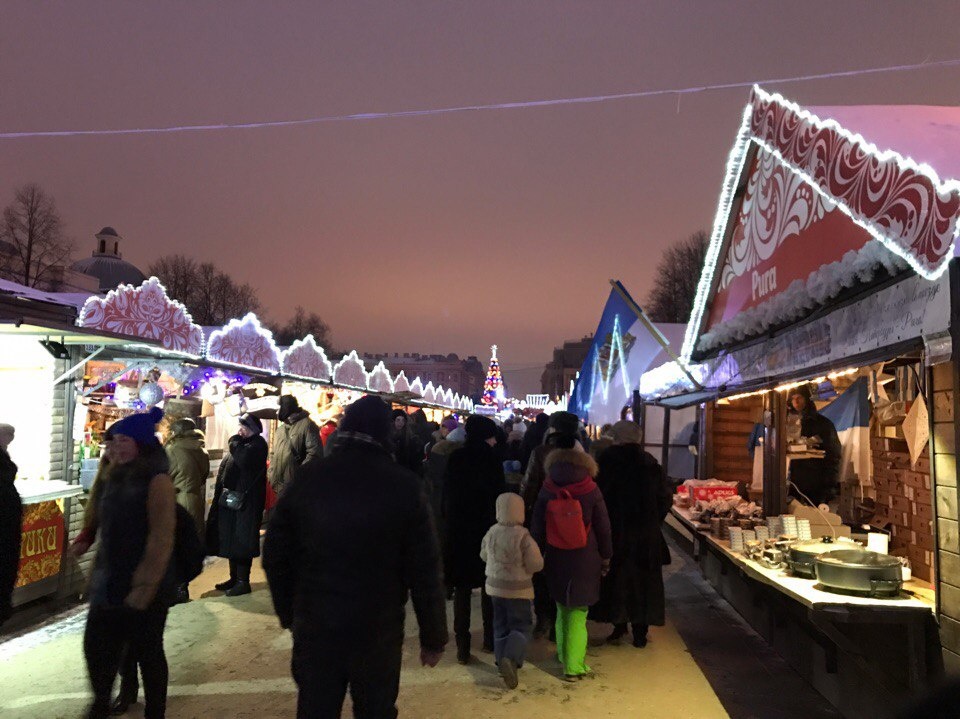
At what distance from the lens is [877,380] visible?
21.9 feet

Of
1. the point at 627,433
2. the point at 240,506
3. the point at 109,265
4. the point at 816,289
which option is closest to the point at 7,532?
the point at 240,506

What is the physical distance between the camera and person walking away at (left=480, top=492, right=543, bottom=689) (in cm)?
533

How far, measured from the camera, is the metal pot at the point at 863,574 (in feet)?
14.2

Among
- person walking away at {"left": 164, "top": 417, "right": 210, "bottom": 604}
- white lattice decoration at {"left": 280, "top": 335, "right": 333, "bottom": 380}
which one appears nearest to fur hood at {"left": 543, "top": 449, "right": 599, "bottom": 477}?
person walking away at {"left": 164, "top": 417, "right": 210, "bottom": 604}

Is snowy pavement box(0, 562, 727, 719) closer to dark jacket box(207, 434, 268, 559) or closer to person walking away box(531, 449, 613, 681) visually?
person walking away box(531, 449, 613, 681)

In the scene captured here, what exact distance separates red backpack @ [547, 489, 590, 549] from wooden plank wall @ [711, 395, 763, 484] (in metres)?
7.40

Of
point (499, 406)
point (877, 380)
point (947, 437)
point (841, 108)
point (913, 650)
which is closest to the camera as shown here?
point (947, 437)

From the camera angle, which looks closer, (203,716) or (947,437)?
(947,437)

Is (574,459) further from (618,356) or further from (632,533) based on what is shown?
(618,356)

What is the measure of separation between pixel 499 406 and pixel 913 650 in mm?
70367

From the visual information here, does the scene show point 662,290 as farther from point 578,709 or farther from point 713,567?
point 578,709

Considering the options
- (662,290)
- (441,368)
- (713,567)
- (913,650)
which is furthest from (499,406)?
(441,368)

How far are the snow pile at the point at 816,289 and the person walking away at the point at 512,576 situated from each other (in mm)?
2608

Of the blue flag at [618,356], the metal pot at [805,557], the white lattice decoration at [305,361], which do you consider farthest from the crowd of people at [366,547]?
the blue flag at [618,356]
